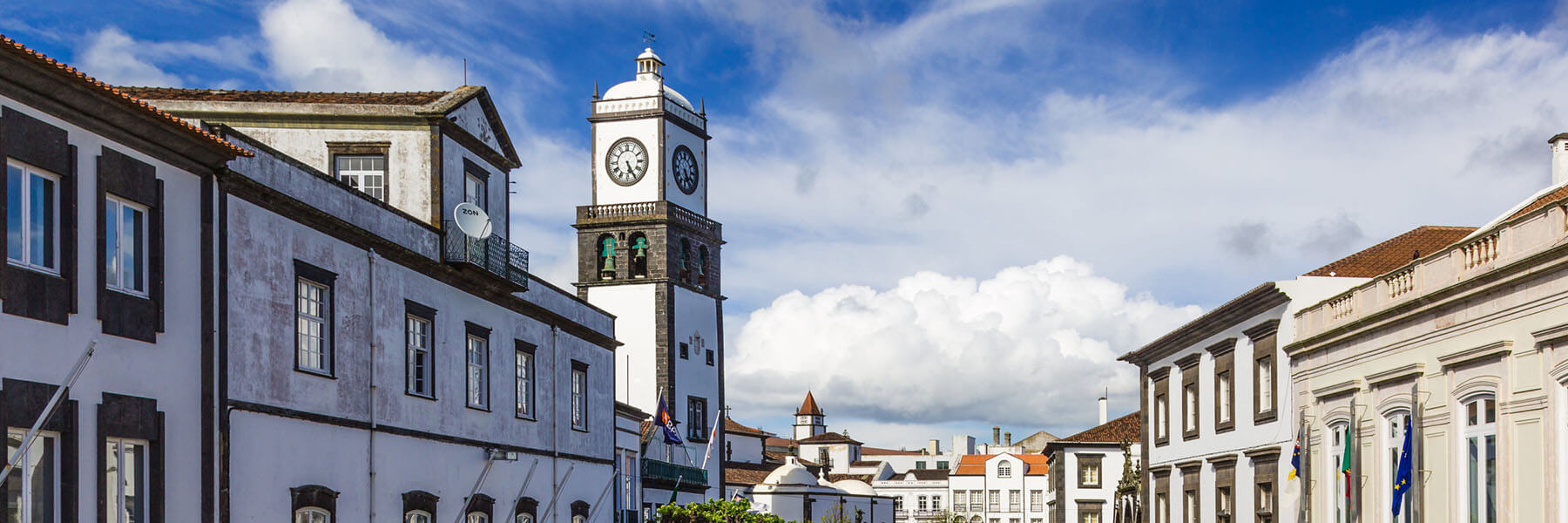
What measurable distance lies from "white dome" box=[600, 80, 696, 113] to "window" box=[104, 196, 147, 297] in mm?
48674

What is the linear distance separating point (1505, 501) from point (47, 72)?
17.8 m

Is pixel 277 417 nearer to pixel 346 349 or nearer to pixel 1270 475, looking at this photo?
pixel 346 349

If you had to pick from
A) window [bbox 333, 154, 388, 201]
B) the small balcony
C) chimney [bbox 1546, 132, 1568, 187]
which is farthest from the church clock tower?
chimney [bbox 1546, 132, 1568, 187]

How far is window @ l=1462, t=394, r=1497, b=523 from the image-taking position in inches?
872

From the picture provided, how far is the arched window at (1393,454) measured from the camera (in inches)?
990

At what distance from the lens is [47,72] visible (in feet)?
49.9

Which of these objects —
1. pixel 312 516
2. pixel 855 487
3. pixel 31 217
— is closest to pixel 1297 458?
pixel 312 516

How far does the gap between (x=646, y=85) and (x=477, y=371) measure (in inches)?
1520

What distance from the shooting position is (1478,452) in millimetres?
22625

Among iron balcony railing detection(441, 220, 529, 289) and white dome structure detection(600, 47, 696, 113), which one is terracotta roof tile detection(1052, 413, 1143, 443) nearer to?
white dome structure detection(600, 47, 696, 113)

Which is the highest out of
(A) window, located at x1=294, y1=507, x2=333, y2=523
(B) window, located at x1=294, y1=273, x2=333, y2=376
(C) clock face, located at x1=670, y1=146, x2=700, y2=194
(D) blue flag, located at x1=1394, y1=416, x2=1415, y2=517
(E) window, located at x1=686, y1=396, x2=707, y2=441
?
(C) clock face, located at x1=670, y1=146, x2=700, y2=194

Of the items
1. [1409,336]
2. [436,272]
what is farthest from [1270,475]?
[436,272]

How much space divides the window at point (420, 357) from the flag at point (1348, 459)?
14288 millimetres

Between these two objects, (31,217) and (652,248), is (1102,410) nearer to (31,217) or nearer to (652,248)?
(652,248)
